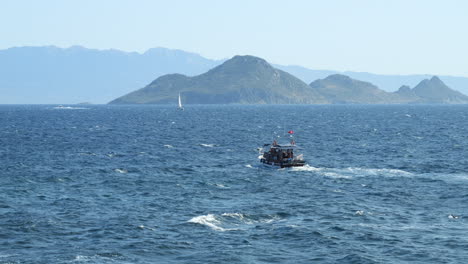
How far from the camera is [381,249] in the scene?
5000cm

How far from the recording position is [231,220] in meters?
59.4

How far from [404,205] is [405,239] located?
1443 centimetres

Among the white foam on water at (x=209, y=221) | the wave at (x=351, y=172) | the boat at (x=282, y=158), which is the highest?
the boat at (x=282, y=158)

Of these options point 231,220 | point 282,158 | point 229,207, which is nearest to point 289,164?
point 282,158

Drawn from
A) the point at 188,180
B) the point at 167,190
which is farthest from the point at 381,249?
the point at 188,180

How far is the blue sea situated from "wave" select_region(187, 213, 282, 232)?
3.7 inches

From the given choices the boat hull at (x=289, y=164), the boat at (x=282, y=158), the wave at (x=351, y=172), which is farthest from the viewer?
the boat at (x=282, y=158)

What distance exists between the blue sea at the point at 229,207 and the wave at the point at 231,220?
94 mm

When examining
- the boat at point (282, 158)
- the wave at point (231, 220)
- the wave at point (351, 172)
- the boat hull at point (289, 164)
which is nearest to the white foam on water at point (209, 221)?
the wave at point (231, 220)

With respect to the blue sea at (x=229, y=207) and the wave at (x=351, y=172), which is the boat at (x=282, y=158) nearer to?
the wave at (x=351, y=172)

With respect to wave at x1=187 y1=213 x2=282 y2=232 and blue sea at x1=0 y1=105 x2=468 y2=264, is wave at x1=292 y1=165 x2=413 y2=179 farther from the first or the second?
wave at x1=187 y1=213 x2=282 y2=232

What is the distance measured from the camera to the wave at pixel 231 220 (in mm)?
57094

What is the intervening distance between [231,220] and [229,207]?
19.0 ft

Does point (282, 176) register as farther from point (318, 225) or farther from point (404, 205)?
point (318, 225)
